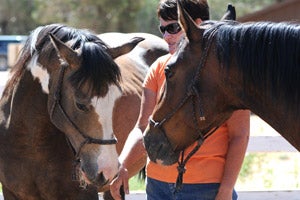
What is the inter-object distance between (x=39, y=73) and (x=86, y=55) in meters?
0.44

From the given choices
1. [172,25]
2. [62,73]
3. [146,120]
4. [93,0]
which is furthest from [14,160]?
[93,0]

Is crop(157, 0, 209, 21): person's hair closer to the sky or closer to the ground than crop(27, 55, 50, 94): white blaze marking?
closer to the sky

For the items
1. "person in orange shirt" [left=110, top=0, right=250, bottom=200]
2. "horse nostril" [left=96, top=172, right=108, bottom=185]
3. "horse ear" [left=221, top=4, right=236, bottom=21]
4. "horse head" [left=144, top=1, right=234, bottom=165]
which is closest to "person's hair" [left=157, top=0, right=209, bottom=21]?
"person in orange shirt" [left=110, top=0, right=250, bottom=200]

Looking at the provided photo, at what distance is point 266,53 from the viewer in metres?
2.95

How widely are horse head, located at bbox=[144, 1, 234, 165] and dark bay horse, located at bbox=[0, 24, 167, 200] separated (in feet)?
2.73

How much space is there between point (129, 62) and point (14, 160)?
174cm

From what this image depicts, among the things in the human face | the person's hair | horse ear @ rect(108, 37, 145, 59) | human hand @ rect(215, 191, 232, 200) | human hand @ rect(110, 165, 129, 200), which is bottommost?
human hand @ rect(110, 165, 129, 200)

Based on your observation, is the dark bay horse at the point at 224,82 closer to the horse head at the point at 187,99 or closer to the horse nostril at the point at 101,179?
the horse head at the point at 187,99

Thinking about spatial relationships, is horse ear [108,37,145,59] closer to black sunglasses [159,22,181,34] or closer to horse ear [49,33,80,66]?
horse ear [49,33,80,66]

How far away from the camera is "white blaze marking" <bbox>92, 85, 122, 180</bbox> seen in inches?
160

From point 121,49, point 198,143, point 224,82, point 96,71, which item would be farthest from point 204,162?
point 121,49

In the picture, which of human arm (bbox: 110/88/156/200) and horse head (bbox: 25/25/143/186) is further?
horse head (bbox: 25/25/143/186)

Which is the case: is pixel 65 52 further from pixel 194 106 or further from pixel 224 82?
pixel 224 82

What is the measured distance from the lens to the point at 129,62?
20.0 ft
